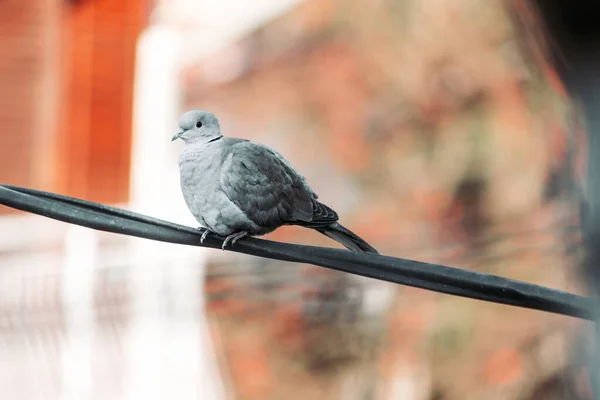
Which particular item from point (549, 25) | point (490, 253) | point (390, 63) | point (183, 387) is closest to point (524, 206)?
point (490, 253)

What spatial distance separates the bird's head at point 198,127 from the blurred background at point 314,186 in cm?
219

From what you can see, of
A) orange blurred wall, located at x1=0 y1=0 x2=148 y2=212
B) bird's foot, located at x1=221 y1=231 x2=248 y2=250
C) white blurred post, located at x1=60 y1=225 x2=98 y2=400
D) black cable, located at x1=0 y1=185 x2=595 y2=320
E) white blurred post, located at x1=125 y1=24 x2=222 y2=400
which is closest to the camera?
black cable, located at x1=0 y1=185 x2=595 y2=320

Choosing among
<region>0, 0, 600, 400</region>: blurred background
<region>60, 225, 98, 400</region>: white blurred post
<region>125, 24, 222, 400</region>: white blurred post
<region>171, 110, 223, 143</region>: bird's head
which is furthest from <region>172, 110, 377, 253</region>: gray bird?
<region>60, 225, 98, 400</region>: white blurred post

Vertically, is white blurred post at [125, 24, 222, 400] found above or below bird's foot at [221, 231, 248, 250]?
above

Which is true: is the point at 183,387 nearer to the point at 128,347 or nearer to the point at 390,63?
the point at 128,347

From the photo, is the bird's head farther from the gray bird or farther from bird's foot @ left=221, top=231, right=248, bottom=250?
bird's foot @ left=221, top=231, right=248, bottom=250

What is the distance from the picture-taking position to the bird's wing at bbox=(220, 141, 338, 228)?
126cm

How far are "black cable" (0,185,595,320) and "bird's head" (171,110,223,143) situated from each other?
0.16 m

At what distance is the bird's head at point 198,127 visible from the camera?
127cm

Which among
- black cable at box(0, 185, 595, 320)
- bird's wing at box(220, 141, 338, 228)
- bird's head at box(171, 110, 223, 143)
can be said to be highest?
bird's head at box(171, 110, 223, 143)

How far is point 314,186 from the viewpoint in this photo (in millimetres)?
4383

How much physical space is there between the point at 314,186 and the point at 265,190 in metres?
3.10

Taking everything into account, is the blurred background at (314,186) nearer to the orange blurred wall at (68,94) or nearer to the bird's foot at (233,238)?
the orange blurred wall at (68,94)

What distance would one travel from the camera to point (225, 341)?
4.25 m
